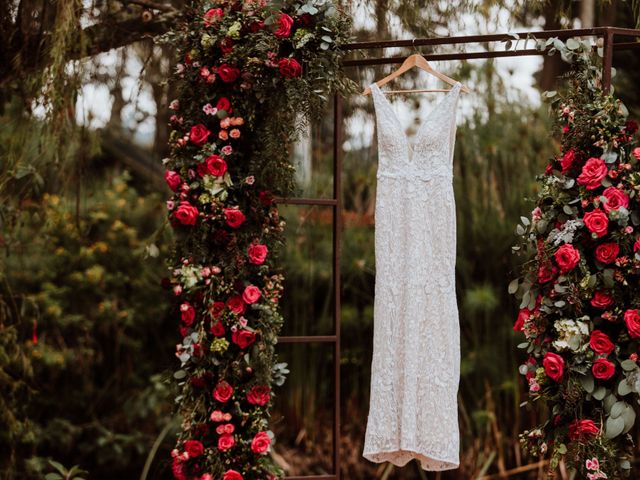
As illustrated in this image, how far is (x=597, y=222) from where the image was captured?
2.37 meters

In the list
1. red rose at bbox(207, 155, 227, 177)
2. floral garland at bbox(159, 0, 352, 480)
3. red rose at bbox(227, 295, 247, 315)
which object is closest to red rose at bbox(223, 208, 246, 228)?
floral garland at bbox(159, 0, 352, 480)

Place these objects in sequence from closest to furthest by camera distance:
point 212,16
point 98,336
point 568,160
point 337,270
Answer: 1. point 568,160
2. point 212,16
3. point 337,270
4. point 98,336

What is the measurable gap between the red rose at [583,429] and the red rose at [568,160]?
29.6 inches

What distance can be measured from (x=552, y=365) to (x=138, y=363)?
11.5 ft

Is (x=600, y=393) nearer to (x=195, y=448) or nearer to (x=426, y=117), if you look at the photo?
(x=426, y=117)

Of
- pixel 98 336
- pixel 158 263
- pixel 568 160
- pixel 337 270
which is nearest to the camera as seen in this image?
pixel 568 160

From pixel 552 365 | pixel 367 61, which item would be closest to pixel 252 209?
pixel 367 61

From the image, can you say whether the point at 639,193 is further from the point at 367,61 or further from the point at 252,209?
the point at 252,209

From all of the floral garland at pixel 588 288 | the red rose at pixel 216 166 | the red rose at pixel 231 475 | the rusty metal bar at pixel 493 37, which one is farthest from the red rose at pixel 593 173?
the red rose at pixel 231 475

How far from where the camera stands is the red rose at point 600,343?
236 cm

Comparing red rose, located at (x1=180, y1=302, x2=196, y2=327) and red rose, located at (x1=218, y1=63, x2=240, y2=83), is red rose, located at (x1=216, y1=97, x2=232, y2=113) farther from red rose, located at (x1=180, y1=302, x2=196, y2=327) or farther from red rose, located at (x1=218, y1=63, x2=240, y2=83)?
red rose, located at (x1=180, y1=302, x2=196, y2=327)

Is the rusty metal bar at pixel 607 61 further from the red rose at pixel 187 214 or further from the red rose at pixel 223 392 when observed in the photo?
the red rose at pixel 223 392

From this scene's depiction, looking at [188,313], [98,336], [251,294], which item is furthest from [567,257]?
[98,336]

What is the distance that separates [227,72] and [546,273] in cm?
120
